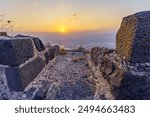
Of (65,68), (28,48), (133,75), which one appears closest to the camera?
(133,75)

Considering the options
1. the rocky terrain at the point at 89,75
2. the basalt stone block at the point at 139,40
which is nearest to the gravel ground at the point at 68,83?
the rocky terrain at the point at 89,75

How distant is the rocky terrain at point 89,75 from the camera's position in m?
2.04

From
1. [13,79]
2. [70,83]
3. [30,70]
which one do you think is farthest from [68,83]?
[13,79]

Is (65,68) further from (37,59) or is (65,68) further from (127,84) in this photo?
(127,84)

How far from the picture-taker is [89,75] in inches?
127

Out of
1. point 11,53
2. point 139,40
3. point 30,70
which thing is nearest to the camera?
point 139,40

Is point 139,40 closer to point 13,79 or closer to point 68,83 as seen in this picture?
point 68,83

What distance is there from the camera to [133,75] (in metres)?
2.02

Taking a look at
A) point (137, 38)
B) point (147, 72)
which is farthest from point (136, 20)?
point (147, 72)

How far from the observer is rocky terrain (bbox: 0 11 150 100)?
2.04 metres

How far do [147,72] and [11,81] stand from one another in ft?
4.34

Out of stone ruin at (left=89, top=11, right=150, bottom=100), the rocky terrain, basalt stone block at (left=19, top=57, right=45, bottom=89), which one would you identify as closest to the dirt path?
the rocky terrain

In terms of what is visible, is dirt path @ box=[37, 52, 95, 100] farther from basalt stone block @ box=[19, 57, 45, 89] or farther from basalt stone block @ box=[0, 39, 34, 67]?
basalt stone block @ box=[0, 39, 34, 67]

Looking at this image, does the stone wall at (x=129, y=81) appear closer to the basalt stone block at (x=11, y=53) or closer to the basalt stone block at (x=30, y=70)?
the basalt stone block at (x=30, y=70)
